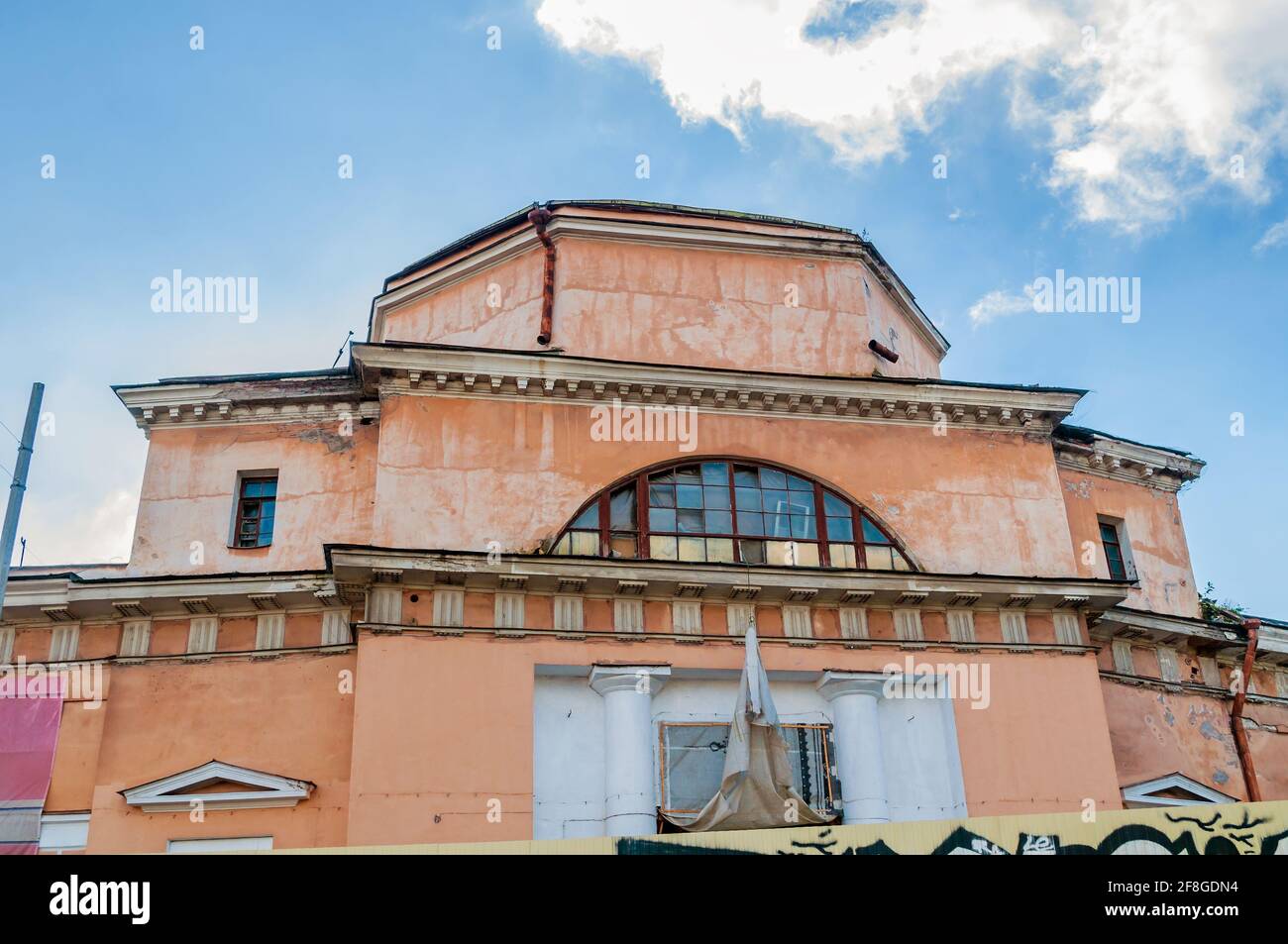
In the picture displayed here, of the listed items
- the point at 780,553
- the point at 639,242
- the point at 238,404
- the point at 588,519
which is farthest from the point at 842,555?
the point at 238,404

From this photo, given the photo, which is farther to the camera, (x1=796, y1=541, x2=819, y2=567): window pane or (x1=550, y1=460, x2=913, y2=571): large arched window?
(x1=796, y1=541, x2=819, y2=567): window pane

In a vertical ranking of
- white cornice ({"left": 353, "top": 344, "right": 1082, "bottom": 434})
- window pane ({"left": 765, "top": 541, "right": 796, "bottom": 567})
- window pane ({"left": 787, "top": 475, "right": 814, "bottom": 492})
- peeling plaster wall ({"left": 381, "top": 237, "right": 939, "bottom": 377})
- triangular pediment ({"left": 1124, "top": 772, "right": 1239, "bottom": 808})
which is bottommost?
triangular pediment ({"left": 1124, "top": 772, "right": 1239, "bottom": 808})

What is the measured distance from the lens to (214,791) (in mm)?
16328

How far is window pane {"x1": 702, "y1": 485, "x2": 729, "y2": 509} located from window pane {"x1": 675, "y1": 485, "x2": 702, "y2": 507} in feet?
0.28

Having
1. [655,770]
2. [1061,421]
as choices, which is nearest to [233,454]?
[655,770]

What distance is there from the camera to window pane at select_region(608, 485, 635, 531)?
17969 mm

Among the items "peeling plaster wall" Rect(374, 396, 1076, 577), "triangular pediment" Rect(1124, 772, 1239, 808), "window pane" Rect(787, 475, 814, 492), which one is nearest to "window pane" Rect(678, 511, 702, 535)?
"peeling plaster wall" Rect(374, 396, 1076, 577)

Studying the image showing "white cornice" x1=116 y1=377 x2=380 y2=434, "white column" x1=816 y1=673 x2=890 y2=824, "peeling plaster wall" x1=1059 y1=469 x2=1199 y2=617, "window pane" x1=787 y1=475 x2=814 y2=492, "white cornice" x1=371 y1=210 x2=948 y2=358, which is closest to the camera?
"white column" x1=816 y1=673 x2=890 y2=824

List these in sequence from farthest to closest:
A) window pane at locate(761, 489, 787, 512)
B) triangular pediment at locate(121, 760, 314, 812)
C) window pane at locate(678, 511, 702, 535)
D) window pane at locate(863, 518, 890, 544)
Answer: window pane at locate(863, 518, 890, 544) < window pane at locate(761, 489, 787, 512) < window pane at locate(678, 511, 702, 535) < triangular pediment at locate(121, 760, 314, 812)

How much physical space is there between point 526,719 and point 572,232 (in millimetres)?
8537

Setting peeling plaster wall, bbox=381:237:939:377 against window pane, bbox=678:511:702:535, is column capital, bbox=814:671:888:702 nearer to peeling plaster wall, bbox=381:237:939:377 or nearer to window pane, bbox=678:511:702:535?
window pane, bbox=678:511:702:535

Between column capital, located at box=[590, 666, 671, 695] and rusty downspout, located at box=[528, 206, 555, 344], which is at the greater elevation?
rusty downspout, located at box=[528, 206, 555, 344]

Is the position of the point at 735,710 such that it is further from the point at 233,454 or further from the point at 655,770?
the point at 233,454
